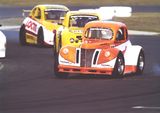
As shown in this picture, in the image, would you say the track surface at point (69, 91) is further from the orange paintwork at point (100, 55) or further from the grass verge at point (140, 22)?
the grass verge at point (140, 22)

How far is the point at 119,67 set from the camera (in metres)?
16.0

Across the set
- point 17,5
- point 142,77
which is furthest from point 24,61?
point 17,5

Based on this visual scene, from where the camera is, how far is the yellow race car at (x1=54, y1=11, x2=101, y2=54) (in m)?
20.3

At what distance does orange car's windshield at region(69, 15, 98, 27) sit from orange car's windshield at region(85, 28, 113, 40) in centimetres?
461

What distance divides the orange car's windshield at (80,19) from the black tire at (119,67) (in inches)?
232

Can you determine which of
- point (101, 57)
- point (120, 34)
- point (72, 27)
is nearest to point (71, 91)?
point (101, 57)

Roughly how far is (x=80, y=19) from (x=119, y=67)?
6.26 meters

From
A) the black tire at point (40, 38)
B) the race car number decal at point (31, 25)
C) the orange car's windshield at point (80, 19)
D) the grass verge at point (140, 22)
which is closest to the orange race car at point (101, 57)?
the orange car's windshield at point (80, 19)

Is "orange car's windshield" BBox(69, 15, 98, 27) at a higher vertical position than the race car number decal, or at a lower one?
higher

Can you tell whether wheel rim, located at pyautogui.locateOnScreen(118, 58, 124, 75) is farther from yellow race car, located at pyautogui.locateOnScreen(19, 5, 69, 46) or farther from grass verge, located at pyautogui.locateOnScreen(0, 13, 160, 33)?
grass verge, located at pyautogui.locateOnScreen(0, 13, 160, 33)

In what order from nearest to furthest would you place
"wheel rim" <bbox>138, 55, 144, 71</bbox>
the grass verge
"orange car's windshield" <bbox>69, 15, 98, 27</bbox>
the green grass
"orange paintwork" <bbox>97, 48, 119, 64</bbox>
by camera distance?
"orange paintwork" <bbox>97, 48, 119, 64</bbox> < "wheel rim" <bbox>138, 55, 144, 71</bbox> < "orange car's windshield" <bbox>69, 15, 98, 27</bbox> < the grass verge < the green grass

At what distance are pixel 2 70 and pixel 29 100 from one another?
5.20 metres

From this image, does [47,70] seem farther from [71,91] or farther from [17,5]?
[17,5]

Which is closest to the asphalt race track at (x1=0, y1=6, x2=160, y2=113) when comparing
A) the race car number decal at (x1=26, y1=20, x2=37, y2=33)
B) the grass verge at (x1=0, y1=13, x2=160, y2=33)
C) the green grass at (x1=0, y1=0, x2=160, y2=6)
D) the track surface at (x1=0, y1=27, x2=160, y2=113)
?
the track surface at (x1=0, y1=27, x2=160, y2=113)
